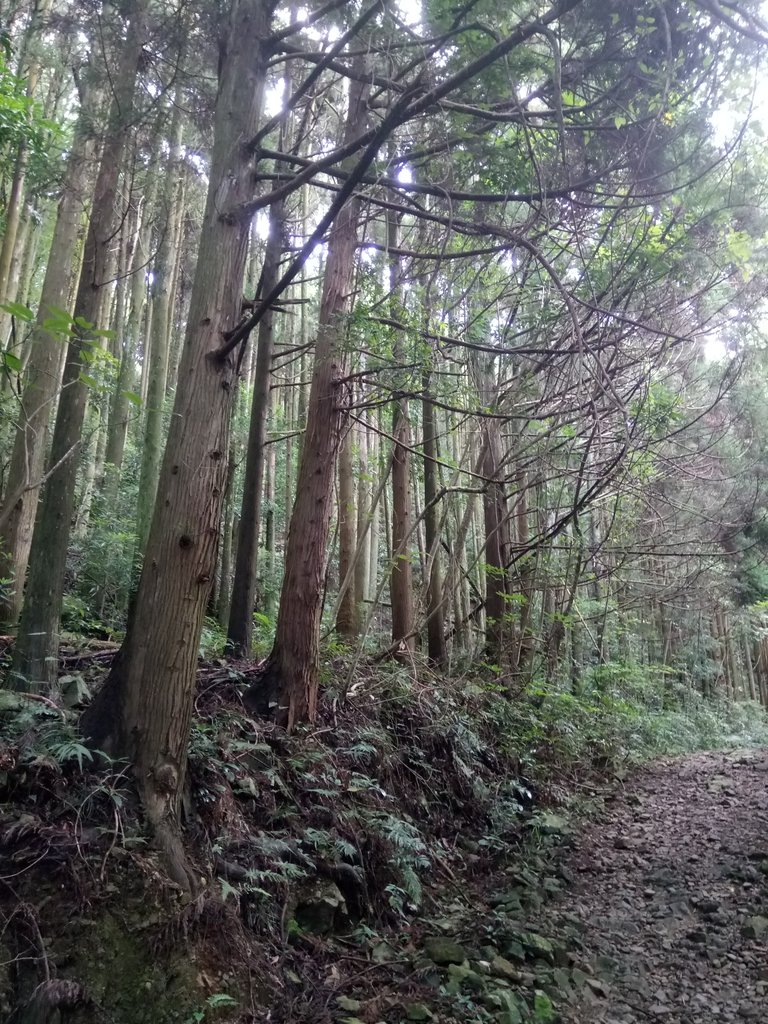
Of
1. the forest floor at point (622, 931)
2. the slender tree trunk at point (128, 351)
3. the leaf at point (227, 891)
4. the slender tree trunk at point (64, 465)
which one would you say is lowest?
the forest floor at point (622, 931)

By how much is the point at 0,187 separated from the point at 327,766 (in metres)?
8.62

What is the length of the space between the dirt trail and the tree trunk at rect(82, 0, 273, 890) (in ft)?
9.15

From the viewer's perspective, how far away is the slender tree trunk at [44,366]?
19.7 ft

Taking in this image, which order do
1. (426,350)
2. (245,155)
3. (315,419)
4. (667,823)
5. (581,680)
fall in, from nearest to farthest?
(245,155) < (426,350) < (315,419) < (667,823) < (581,680)

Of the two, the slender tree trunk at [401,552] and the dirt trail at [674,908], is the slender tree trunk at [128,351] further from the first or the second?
the dirt trail at [674,908]

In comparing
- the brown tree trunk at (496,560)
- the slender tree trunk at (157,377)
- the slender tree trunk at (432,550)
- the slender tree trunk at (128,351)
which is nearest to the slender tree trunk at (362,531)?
the slender tree trunk at (432,550)

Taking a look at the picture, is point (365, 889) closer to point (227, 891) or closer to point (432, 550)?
point (227, 891)

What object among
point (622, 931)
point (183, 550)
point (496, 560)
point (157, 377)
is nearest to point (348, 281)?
point (183, 550)

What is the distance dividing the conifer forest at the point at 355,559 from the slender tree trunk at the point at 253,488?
0.12 feet

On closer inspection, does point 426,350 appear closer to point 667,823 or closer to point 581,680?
point 667,823

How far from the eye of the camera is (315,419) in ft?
21.1

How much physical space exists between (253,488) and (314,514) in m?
1.48

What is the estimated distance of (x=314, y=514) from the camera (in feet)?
20.7

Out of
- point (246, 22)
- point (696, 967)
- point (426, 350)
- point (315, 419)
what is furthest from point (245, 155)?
point (696, 967)
